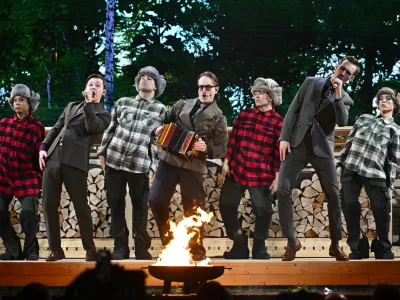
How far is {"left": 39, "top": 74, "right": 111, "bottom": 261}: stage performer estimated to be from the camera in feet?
23.1

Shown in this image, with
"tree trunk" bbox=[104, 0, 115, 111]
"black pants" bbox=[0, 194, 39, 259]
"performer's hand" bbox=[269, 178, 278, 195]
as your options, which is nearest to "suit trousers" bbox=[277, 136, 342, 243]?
"performer's hand" bbox=[269, 178, 278, 195]

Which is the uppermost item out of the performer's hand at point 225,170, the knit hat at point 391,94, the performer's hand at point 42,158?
the knit hat at point 391,94

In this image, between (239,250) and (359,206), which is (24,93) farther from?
(359,206)

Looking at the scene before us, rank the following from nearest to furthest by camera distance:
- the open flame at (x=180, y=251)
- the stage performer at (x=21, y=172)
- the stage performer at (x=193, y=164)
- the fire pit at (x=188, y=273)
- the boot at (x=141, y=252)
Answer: the fire pit at (x=188, y=273)
the open flame at (x=180, y=251)
the stage performer at (x=193, y=164)
the boot at (x=141, y=252)
the stage performer at (x=21, y=172)

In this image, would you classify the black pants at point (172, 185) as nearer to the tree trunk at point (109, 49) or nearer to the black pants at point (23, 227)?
the black pants at point (23, 227)

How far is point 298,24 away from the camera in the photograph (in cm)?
2164

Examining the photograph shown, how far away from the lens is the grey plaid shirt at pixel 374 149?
290 inches

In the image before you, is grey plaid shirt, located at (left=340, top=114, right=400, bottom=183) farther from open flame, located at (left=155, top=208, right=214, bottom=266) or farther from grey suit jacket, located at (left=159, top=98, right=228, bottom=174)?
open flame, located at (left=155, top=208, right=214, bottom=266)

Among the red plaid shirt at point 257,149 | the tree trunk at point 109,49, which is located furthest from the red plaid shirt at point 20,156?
the tree trunk at point 109,49

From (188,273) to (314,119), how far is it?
86.6 inches

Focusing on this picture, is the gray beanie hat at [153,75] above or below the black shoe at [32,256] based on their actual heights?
above

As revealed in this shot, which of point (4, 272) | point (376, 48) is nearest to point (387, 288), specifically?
point (4, 272)

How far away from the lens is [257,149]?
727 centimetres

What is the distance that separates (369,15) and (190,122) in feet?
50.4
